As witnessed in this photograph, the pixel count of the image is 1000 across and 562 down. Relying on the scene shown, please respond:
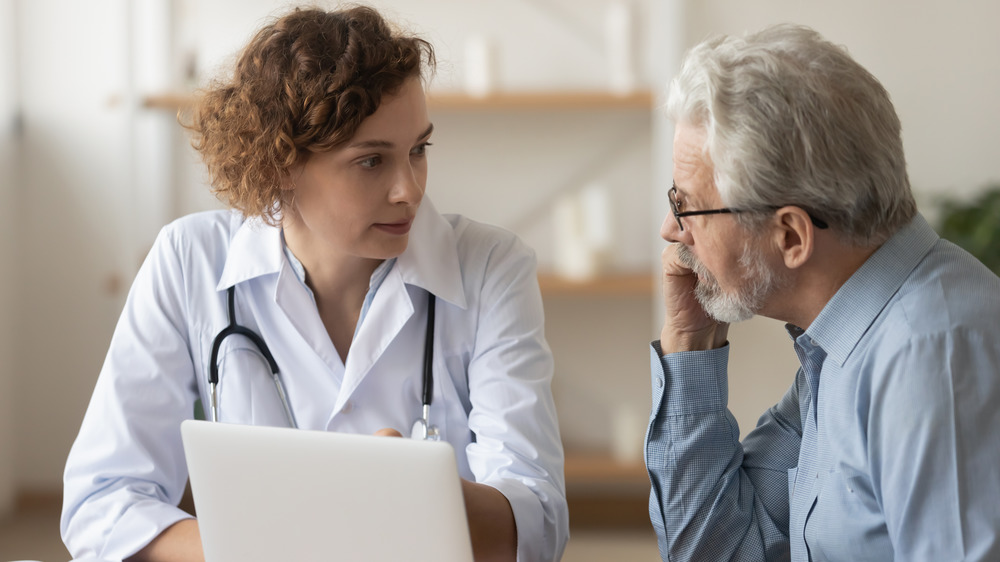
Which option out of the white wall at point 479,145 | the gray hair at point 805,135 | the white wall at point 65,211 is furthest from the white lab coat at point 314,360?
the white wall at point 65,211

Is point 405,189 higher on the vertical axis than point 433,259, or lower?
higher

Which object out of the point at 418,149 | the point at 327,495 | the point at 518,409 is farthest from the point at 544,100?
the point at 327,495

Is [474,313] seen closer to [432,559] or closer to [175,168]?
[432,559]

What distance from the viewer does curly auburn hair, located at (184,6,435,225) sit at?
139 cm

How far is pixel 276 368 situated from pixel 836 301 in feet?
2.79

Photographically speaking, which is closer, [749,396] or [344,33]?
[344,33]

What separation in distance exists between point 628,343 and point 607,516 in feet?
2.04

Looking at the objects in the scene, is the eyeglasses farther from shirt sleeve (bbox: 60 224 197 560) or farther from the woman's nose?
shirt sleeve (bbox: 60 224 197 560)

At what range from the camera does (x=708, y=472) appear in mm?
1272

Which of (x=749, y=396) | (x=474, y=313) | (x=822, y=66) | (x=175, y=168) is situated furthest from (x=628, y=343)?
(x=822, y=66)

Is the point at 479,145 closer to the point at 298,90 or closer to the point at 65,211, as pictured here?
the point at 65,211

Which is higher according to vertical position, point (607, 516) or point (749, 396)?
point (749, 396)

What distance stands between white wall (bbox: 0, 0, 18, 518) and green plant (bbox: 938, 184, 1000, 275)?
3085mm

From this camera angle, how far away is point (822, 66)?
1.05 metres
